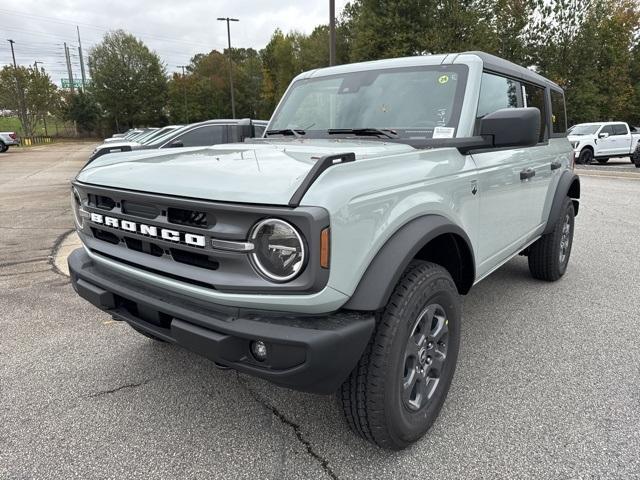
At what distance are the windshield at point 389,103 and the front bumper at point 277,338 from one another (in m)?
1.47

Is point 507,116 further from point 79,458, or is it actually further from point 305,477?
point 79,458

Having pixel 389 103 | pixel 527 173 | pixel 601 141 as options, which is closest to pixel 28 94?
pixel 601 141

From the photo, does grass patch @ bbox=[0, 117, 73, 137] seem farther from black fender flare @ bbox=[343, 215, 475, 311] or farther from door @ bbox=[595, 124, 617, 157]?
black fender flare @ bbox=[343, 215, 475, 311]

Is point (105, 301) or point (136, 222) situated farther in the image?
point (105, 301)

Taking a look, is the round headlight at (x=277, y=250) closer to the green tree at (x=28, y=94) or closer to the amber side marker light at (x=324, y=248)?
the amber side marker light at (x=324, y=248)

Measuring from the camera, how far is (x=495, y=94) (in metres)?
3.25

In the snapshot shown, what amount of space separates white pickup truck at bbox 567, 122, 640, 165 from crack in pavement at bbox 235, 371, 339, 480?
19.7 metres

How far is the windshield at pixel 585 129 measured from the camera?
19.4 meters

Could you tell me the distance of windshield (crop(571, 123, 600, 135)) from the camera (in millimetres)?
19406

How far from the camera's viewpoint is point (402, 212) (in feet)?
6.76

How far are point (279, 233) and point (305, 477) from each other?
3.67 feet

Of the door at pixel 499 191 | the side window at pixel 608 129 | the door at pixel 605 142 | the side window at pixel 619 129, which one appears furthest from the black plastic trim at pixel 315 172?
the side window at pixel 619 129

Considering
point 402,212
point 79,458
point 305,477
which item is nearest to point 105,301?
point 79,458

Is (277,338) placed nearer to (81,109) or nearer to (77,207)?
(77,207)
